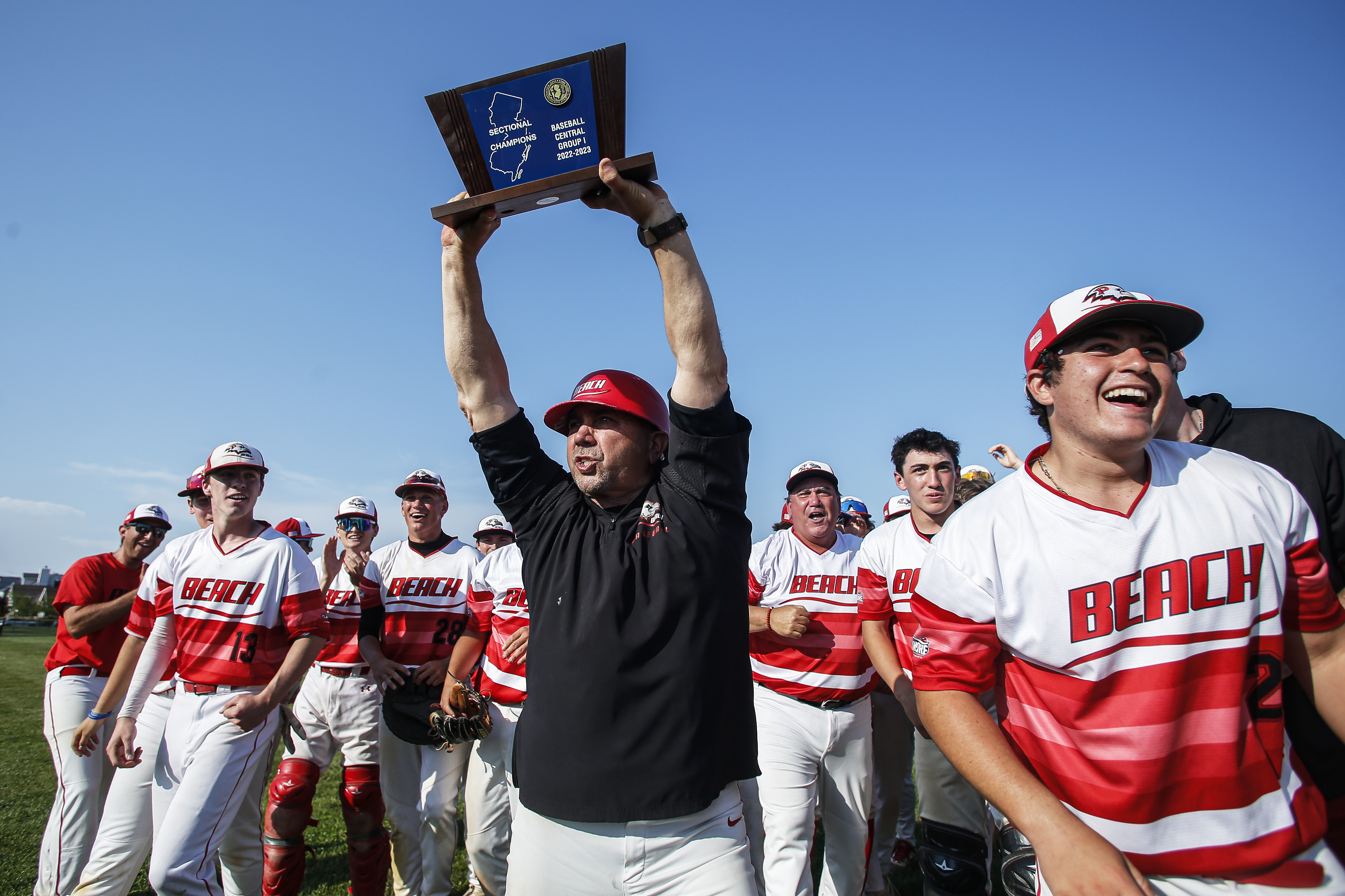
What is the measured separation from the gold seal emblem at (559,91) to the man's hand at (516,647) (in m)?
3.85

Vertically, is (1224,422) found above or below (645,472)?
above

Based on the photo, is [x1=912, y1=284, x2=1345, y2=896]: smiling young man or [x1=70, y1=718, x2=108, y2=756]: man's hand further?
[x1=70, y1=718, x2=108, y2=756]: man's hand

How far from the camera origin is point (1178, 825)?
202 centimetres

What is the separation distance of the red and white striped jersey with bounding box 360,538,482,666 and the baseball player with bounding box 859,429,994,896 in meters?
3.56

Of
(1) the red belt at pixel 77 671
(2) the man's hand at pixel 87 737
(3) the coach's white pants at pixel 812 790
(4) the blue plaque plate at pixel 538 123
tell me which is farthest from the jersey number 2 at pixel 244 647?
(4) the blue plaque plate at pixel 538 123

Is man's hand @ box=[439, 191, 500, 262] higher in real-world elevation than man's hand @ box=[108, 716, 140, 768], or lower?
higher

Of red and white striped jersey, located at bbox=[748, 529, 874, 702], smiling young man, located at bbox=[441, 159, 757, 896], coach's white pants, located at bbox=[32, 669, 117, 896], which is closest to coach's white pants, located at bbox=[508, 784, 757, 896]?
smiling young man, located at bbox=[441, 159, 757, 896]

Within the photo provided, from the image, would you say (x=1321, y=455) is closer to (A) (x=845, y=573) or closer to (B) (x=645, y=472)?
(B) (x=645, y=472)

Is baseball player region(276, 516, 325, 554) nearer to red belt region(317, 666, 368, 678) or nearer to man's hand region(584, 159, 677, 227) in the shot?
red belt region(317, 666, 368, 678)

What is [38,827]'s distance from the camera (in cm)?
734

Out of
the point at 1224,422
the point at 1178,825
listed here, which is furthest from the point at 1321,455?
the point at 1178,825

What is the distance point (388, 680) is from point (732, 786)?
4429mm

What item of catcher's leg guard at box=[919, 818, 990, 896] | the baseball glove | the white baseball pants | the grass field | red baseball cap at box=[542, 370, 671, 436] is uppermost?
red baseball cap at box=[542, 370, 671, 436]

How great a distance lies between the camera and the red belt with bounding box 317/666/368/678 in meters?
6.75
